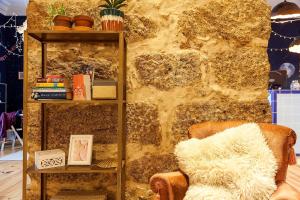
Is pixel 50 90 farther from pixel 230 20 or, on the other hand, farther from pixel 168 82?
pixel 230 20

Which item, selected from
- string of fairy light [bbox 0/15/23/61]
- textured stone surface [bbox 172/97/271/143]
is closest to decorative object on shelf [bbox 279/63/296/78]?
textured stone surface [bbox 172/97/271/143]

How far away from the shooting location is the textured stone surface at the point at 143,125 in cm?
262

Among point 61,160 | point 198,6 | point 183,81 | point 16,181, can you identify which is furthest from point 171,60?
point 16,181

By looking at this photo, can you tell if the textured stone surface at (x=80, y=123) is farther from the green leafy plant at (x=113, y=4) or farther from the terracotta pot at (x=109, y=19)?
the green leafy plant at (x=113, y=4)

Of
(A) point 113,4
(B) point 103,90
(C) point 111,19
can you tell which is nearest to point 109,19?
(C) point 111,19

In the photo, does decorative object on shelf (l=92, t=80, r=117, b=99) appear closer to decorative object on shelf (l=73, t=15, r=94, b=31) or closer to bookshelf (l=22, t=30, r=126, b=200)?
bookshelf (l=22, t=30, r=126, b=200)

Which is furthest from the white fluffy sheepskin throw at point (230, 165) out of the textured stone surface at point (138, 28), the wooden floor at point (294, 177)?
the wooden floor at point (294, 177)

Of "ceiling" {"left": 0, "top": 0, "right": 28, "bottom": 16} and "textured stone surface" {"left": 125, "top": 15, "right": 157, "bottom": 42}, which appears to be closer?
"textured stone surface" {"left": 125, "top": 15, "right": 157, "bottom": 42}

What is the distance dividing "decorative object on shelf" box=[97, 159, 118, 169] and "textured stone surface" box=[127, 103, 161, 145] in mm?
224

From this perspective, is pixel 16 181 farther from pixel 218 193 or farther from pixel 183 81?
pixel 218 193

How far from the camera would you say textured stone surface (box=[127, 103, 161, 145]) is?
8.60 ft

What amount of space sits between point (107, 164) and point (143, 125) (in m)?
0.42

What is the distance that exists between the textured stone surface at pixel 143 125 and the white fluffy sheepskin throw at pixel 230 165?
500 mm

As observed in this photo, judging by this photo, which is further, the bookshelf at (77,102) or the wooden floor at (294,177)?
the wooden floor at (294,177)
